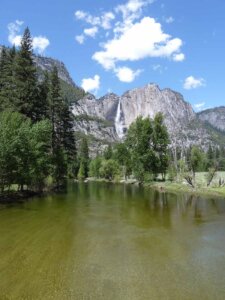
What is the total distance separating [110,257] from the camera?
13.7 meters

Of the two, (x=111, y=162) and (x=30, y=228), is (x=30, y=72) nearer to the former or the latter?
(x=30, y=228)

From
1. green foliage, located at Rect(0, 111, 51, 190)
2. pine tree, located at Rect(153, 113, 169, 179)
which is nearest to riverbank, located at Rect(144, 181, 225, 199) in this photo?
pine tree, located at Rect(153, 113, 169, 179)

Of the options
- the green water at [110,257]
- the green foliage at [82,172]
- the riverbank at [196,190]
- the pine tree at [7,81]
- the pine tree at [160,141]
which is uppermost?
the pine tree at [7,81]

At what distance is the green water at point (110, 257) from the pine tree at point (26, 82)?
74.3 feet

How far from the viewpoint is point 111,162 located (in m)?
107

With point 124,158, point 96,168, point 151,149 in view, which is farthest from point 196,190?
point 96,168

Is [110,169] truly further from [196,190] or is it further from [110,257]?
[110,257]

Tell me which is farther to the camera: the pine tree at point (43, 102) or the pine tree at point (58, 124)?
the pine tree at point (58, 124)

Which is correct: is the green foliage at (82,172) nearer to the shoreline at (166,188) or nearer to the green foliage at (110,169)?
the green foliage at (110,169)

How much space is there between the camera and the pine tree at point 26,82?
1726 inches

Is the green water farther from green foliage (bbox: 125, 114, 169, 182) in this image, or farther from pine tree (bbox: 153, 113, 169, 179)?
pine tree (bbox: 153, 113, 169, 179)

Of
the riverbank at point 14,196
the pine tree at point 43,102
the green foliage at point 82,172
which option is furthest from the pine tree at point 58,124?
the green foliage at point 82,172

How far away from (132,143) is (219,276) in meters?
68.1

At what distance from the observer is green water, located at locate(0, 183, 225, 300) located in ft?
33.0
